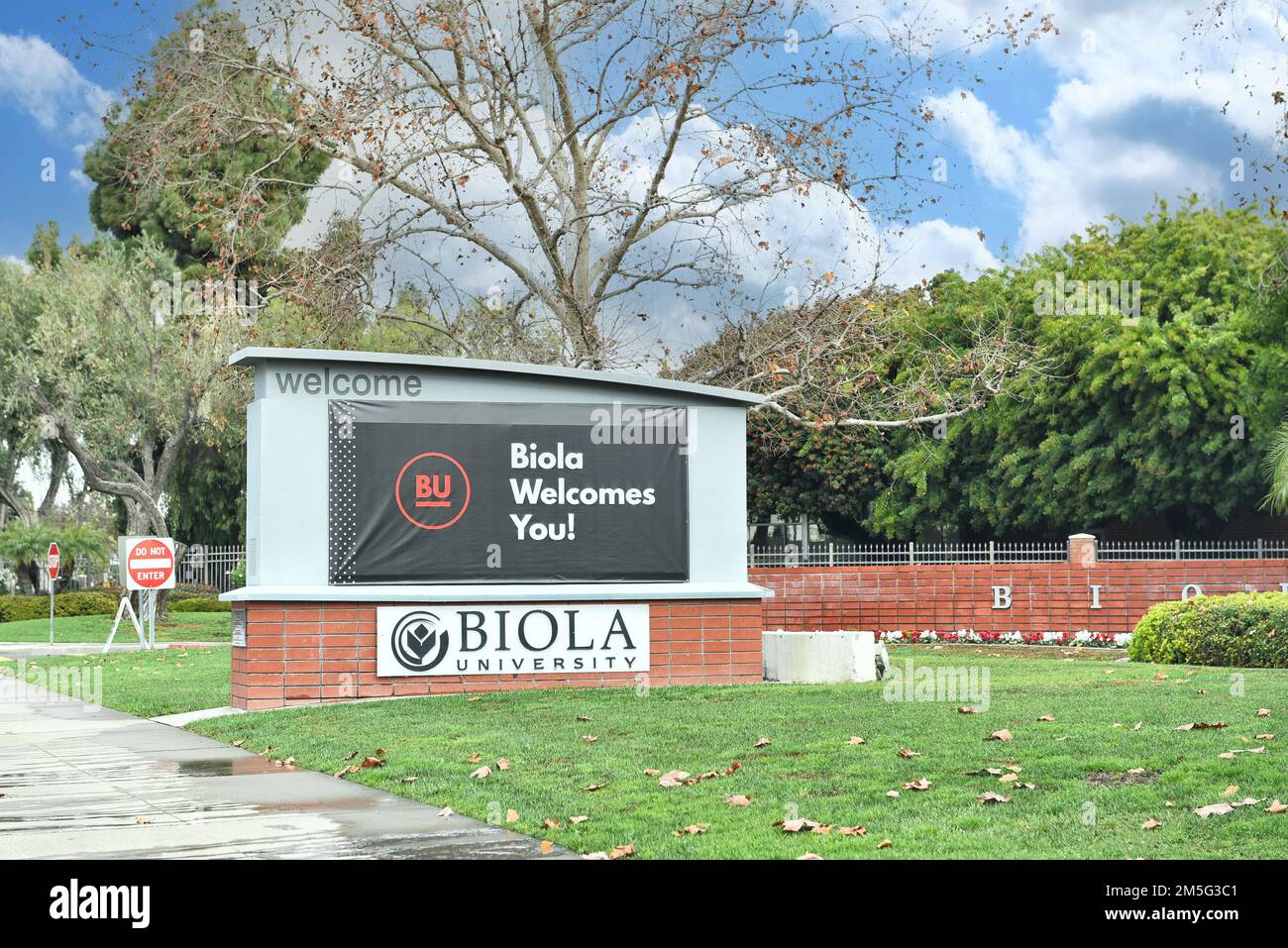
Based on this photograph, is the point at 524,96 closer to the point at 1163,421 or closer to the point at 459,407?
the point at 459,407

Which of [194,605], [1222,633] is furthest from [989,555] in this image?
[194,605]

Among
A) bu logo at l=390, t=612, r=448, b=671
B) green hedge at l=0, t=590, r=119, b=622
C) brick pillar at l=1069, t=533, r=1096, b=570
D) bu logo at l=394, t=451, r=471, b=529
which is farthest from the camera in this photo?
green hedge at l=0, t=590, r=119, b=622

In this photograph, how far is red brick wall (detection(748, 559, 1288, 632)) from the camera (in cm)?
2655

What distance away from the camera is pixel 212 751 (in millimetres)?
12039

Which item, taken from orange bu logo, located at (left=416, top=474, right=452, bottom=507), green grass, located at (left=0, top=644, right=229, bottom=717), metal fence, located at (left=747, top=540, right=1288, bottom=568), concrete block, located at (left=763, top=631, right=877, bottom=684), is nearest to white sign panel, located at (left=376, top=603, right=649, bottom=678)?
orange bu logo, located at (left=416, top=474, right=452, bottom=507)

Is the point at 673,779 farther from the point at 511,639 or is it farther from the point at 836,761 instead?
the point at 511,639

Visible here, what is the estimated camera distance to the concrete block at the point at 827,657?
16.6 metres

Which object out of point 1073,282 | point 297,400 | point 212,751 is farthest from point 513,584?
point 1073,282

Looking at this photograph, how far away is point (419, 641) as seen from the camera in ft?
51.1

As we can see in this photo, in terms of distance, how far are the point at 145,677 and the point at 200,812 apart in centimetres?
1345
